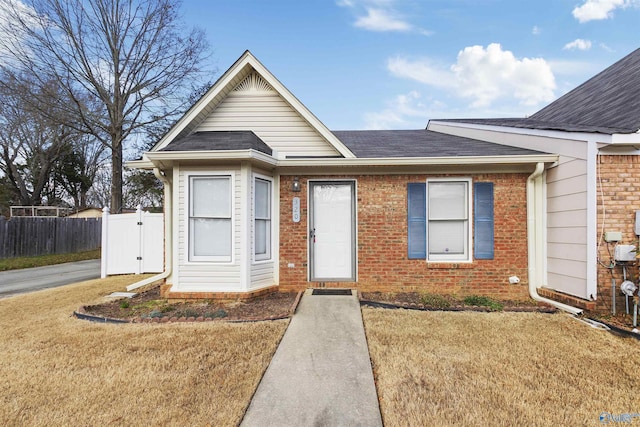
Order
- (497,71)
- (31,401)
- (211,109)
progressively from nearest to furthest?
(31,401)
(211,109)
(497,71)

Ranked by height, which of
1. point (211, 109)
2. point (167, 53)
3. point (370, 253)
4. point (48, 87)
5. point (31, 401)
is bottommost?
point (31, 401)

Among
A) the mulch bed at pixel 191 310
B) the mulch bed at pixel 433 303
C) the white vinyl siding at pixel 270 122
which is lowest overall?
the mulch bed at pixel 191 310

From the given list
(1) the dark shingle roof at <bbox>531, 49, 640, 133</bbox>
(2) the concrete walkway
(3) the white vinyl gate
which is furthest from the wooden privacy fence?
(1) the dark shingle roof at <bbox>531, 49, 640, 133</bbox>

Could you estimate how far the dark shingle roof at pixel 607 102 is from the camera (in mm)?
5508

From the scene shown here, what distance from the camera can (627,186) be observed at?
5219 mm

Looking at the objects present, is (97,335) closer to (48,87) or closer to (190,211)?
(190,211)

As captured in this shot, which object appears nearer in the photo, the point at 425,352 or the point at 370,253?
the point at 425,352

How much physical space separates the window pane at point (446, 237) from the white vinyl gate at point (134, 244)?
7.75 metres

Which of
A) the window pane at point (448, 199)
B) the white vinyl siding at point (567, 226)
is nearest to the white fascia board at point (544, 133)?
the white vinyl siding at point (567, 226)

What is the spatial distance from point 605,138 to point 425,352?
4.38 meters

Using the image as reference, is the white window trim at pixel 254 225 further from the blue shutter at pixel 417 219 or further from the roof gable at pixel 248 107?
the blue shutter at pixel 417 219

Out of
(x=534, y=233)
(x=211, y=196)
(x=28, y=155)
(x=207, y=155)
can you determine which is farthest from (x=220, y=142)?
(x=28, y=155)

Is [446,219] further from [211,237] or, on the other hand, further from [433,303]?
[211,237]

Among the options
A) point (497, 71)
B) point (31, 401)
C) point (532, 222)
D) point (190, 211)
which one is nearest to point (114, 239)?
point (190, 211)
